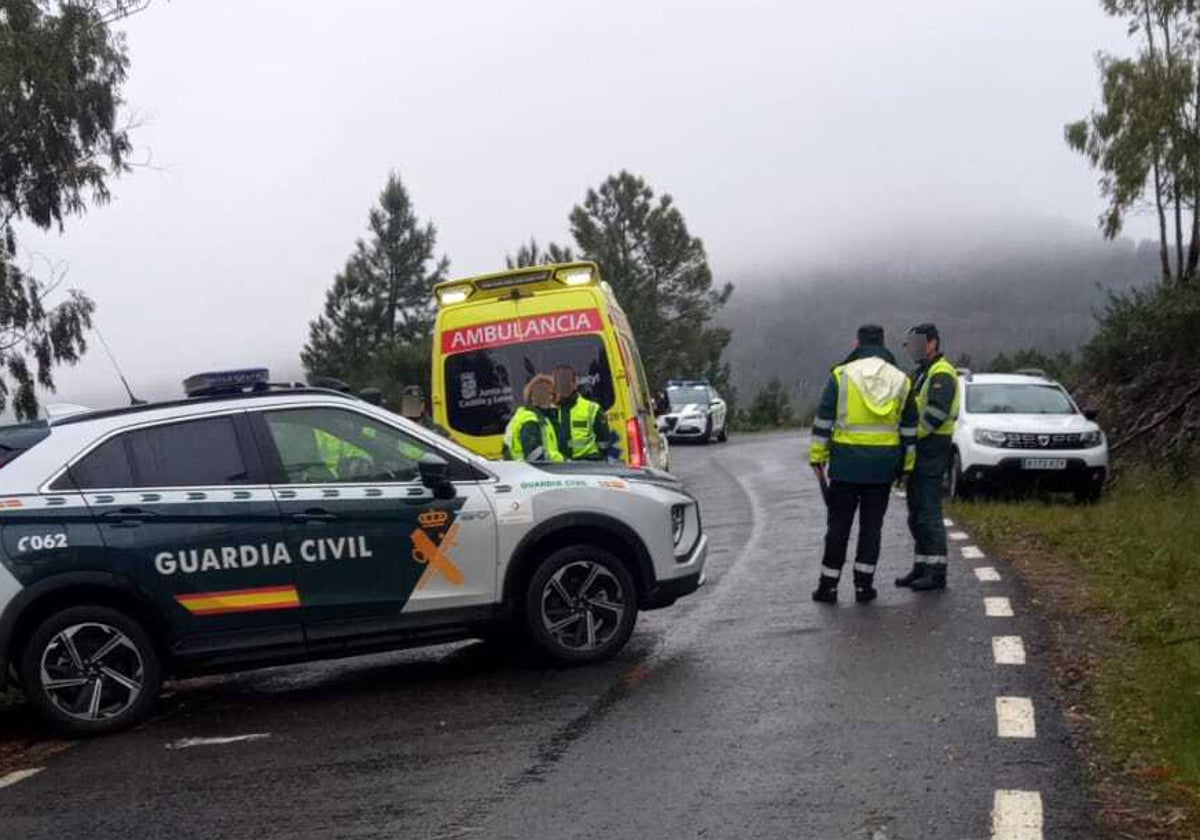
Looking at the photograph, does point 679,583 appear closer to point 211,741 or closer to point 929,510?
point 929,510

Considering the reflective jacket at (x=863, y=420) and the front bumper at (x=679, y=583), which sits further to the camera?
the reflective jacket at (x=863, y=420)

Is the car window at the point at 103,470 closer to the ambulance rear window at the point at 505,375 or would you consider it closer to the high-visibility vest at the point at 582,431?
the high-visibility vest at the point at 582,431

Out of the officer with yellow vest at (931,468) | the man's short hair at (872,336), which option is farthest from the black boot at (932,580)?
the man's short hair at (872,336)

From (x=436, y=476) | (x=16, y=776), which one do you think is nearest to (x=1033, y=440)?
(x=436, y=476)

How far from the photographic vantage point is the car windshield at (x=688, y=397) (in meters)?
36.4

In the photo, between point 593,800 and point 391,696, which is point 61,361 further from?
point 593,800

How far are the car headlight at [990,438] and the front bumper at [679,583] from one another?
8.91m

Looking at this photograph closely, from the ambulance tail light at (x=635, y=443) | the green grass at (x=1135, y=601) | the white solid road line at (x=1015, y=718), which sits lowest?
the green grass at (x=1135, y=601)

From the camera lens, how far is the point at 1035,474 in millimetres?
16219

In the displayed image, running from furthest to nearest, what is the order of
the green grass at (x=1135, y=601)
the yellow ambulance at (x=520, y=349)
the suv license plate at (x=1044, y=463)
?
1. the suv license plate at (x=1044, y=463)
2. the yellow ambulance at (x=520, y=349)
3. the green grass at (x=1135, y=601)

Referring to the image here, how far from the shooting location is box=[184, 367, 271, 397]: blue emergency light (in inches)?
305

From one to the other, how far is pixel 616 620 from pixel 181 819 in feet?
10.2

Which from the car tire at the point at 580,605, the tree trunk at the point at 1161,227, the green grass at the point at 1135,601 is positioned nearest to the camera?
the green grass at the point at 1135,601

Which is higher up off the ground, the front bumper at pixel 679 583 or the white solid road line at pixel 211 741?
the front bumper at pixel 679 583
